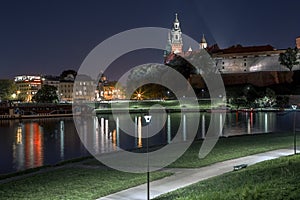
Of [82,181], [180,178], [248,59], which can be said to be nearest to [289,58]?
[248,59]

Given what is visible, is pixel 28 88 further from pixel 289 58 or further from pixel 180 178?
pixel 180 178

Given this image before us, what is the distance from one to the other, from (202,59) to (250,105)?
2723 cm

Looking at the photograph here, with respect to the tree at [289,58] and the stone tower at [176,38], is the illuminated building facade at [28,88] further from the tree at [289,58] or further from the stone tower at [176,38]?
the tree at [289,58]

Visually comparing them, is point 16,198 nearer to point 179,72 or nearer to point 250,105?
point 250,105

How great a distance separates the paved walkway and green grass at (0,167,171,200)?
454mm

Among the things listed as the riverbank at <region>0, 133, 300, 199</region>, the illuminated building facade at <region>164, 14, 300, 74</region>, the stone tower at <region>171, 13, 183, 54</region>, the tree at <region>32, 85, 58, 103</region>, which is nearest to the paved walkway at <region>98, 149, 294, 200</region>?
the riverbank at <region>0, 133, 300, 199</region>

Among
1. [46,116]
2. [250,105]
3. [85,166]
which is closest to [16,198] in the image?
[85,166]

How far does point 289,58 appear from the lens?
8969cm

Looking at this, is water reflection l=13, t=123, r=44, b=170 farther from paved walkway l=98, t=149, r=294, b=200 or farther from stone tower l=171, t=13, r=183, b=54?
stone tower l=171, t=13, r=183, b=54

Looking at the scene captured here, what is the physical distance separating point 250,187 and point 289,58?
86713 millimetres

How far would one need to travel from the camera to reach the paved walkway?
10.0 metres

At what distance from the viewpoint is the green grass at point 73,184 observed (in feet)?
35.2

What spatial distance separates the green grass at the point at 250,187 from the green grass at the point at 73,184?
2215 mm

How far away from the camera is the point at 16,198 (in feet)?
34.8
